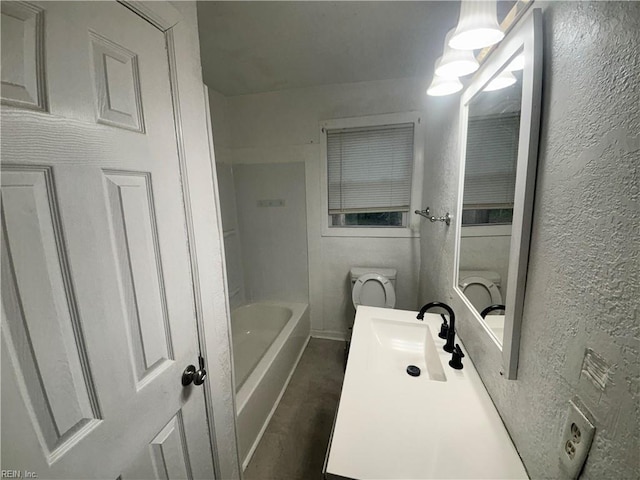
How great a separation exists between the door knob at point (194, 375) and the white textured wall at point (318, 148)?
177 cm

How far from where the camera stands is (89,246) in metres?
0.57

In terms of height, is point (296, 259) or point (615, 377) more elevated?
point (615, 377)

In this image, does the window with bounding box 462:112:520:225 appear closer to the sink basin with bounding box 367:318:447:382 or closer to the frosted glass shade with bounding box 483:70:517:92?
the frosted glass shade with bounding box 483:70:517:92

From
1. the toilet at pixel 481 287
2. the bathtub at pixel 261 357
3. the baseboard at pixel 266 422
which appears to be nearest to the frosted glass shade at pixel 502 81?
the toilet at pixel 481 287

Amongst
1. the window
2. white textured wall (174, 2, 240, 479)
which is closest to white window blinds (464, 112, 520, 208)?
the window

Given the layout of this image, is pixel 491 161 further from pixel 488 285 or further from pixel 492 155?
pixel 488 285

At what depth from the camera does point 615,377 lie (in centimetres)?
40

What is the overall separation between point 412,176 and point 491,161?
1377 mm

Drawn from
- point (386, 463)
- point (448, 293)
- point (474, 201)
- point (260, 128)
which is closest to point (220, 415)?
point (386, 463)

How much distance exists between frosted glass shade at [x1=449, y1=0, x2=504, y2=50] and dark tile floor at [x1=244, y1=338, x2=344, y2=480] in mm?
2168

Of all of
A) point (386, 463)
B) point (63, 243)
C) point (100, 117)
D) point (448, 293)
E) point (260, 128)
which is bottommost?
point (386, 463)

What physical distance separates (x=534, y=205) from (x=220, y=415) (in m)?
1.39

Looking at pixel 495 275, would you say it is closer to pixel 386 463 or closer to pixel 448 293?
pixel 448 293

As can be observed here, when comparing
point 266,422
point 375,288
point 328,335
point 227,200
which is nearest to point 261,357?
point 266,422
